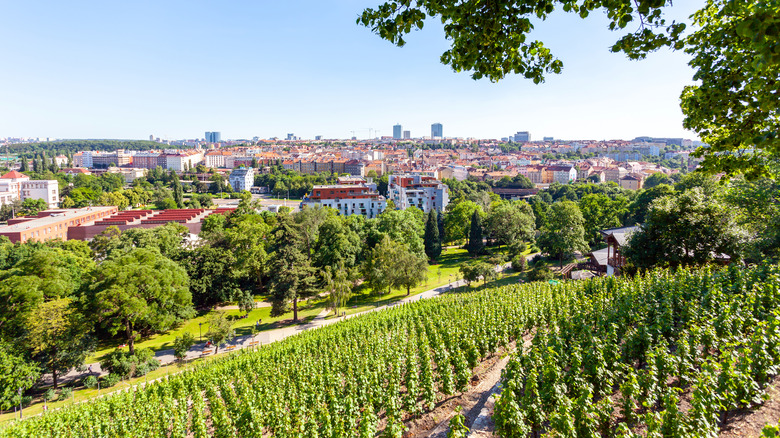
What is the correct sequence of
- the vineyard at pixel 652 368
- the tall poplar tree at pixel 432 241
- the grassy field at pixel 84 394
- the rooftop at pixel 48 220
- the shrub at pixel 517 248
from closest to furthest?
the vineyard at pixel 652 368
the grassy field at pixel 84 394
the shrub at pixel 517 248
the tall poplar tree at pixel 432 241
the rooftop at pixel 48 220

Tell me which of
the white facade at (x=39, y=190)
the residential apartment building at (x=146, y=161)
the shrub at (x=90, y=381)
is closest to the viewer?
the shrub at (x=90, y=381)

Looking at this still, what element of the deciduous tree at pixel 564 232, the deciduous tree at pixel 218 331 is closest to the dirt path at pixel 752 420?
the deciduous tree at pixel 218 331

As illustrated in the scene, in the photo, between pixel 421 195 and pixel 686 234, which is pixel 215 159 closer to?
pixel 421 195

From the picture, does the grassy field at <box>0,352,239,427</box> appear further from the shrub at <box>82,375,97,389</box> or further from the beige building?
the beige building

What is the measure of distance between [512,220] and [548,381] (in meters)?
42.9

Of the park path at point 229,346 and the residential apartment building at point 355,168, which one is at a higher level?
the residential apartment building at point 355,168

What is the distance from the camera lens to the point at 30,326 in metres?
21.5

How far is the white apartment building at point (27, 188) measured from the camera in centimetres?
8025

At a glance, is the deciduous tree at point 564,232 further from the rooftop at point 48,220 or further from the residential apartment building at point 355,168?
the residential apartment building at point 355,168

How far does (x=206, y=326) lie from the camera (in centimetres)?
3081

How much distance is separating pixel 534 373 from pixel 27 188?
10964 cm

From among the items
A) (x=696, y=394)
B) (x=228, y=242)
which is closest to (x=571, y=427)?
(x=696, y=394)

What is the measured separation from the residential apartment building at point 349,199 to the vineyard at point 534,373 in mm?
46342

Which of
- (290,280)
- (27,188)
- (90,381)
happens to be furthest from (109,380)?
(27,188)
